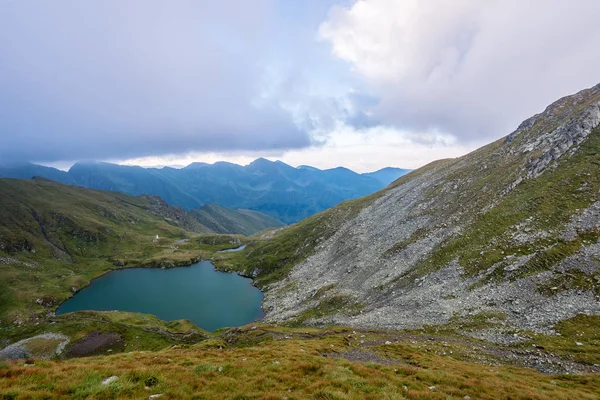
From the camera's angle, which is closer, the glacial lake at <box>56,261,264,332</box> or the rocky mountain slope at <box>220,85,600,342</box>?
the rocky mountain slope at <box>220,85,600,342</box>

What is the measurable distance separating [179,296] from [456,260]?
391ft

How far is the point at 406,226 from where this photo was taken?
9431 cm

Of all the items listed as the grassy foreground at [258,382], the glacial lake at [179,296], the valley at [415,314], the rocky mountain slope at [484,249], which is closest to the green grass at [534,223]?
the rocky mountain slope at [484,249]

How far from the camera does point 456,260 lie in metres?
62.7

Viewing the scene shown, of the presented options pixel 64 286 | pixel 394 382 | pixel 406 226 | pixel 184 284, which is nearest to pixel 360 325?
pixel 394 382

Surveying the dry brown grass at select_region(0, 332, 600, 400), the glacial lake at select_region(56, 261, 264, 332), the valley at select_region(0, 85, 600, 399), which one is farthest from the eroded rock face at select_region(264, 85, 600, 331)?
the dry brown grass at select_region(0, 332, 600, 400)

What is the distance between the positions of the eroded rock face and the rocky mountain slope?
282mm

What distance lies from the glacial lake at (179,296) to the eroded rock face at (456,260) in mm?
13623

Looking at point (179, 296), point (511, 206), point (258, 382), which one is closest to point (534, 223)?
point (511, 206)

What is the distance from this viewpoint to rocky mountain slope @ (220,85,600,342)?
45250mm

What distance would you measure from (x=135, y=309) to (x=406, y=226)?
113 meters

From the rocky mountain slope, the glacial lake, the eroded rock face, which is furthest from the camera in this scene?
the glacial lake

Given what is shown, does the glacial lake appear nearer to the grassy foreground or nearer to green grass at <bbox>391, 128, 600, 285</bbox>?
green grass at <bbox>391, 128, 600, 285</bbox>

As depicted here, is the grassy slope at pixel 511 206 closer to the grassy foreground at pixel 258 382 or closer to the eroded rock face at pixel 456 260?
the eroded rock face at pixel 456 260
